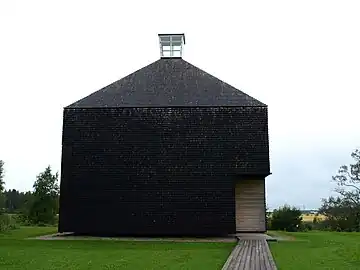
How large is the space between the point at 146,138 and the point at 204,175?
3120 mm

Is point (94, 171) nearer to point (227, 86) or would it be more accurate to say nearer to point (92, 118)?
point (92, 118)

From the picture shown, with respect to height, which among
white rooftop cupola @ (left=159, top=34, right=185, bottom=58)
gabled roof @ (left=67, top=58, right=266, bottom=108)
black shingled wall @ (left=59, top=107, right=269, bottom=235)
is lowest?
black shingled wall @ (left=59, top=107, right=269, bottom=235)

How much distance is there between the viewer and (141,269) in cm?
1100

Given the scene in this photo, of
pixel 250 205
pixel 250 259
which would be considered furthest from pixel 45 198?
pixel 250 259

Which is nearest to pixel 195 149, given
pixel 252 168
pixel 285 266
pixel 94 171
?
pixel 252 168

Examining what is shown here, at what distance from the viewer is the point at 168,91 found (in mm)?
24500

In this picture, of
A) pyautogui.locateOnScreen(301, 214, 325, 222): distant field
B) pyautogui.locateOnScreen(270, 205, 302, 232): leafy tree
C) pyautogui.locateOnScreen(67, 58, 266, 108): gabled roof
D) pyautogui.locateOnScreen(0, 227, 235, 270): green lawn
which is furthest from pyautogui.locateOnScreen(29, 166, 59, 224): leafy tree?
pyautogui.locateOnScreen(0, 227, 235, 270): green lawn

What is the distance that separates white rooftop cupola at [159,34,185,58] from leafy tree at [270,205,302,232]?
40.4 ft

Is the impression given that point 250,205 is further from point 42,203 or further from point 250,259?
point 42,203

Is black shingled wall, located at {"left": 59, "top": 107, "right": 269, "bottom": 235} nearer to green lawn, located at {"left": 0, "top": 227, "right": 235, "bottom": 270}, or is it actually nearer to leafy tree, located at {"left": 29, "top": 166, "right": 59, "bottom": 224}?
green lawn, located at {"left": 0, "top": 227, "right": 235, "bottom": 270}

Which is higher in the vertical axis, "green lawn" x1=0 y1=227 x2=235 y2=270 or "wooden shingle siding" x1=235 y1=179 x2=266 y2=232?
"wooden shingle siding" x1=235 y1=179 x2=266 y2=232

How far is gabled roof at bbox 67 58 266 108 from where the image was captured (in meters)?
23.7

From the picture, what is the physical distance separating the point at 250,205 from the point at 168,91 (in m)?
6.95

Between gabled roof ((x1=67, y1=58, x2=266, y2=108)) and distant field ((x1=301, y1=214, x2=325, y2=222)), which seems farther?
distant field ((x1=301, y1=214, x2=325, y2=222))
